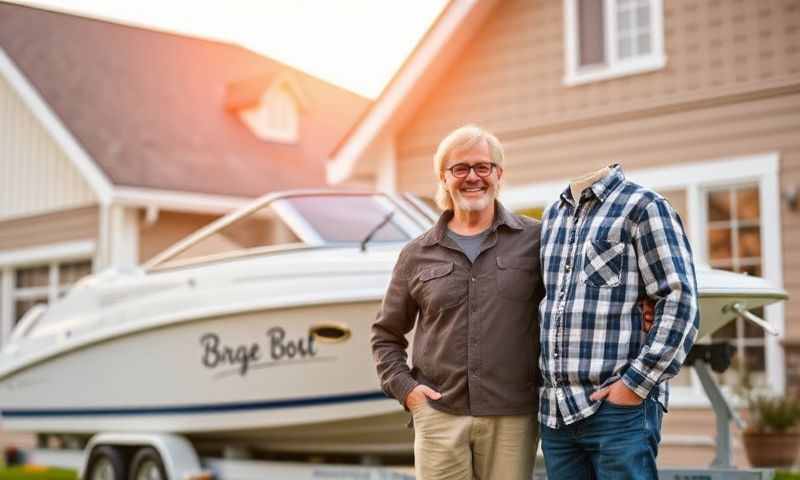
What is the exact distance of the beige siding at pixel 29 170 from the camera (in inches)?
604

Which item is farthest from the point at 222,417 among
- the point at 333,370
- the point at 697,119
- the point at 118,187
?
the point at 118,187

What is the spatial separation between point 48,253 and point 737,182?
9743 millimetres

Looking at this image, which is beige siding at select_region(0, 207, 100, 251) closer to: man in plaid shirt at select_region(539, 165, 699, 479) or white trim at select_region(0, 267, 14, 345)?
white trim at select_region(0, 267, 14, 345)

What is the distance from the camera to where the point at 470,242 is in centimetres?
397

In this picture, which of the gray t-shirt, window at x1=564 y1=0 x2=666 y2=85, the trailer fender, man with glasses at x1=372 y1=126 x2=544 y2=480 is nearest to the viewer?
man with glasses at x1=372 y1=126 x2=544 y2=480

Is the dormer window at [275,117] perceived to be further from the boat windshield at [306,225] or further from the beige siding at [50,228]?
the boat windshield at [306,225]

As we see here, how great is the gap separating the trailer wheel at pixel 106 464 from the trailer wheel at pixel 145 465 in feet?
0.28

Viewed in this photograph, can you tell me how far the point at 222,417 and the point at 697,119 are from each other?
212 inches

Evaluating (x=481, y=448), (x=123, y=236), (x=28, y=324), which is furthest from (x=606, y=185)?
(x=123, y=236)

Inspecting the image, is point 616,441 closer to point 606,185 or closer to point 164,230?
point 606,185

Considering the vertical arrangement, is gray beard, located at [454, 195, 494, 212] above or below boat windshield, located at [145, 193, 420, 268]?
below

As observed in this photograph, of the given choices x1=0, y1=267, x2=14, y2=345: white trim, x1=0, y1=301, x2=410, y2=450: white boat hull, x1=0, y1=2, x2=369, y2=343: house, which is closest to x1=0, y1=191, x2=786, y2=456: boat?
x1=0, y1=301, x2=410, y2=450: white boat hull

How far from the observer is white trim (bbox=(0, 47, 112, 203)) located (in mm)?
14555

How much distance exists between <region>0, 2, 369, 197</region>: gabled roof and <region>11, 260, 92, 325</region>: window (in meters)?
1.66
